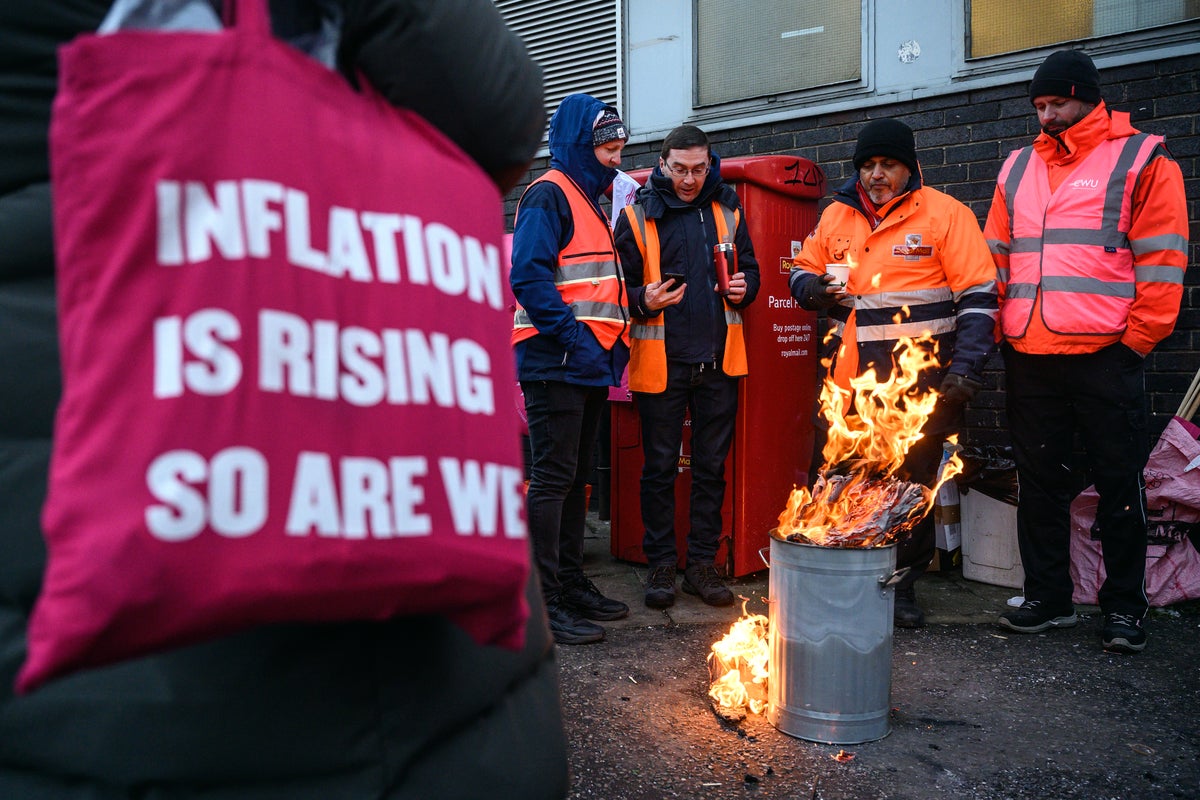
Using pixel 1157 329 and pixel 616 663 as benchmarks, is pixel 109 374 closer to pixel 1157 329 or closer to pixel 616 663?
pixel 616 663

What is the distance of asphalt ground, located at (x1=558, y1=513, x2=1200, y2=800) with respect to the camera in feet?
10.1

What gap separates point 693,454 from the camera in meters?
5.27

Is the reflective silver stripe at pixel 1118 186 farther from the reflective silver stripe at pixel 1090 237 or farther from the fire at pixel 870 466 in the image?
the fire at pixel 870 466

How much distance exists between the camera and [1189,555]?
4887 millimetres

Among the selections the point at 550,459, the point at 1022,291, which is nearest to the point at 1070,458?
the point at 1022,291

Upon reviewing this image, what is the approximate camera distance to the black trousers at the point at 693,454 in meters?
5.12

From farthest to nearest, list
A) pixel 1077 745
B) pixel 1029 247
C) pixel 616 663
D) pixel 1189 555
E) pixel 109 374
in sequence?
pixel 1189 555 → pixel 1029 247 → pixel 616 663 → pixel 1077 745 → pixel 109 374

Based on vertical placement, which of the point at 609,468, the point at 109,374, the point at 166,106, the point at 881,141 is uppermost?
the point at 881,141

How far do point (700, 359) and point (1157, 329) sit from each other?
2.06m

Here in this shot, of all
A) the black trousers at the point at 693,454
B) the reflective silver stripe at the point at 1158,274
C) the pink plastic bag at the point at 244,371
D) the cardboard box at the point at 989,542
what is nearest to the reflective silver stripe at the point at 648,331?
the black trousers at the point at 693,454

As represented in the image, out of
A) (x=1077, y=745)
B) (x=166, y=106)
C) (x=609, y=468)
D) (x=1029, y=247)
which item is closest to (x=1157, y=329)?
(x=1029, y=247)

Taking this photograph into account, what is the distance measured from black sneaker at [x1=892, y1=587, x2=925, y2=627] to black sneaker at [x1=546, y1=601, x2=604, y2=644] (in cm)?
143

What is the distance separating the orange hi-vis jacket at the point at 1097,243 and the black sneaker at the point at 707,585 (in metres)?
1.84

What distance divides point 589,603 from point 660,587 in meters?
0.44
